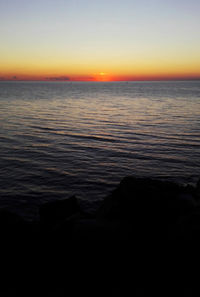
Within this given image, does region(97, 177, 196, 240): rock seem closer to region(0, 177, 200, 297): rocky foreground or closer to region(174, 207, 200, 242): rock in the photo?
region(0, 177, 200, 297): rocky foreground

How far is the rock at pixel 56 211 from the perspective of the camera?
9.11 m

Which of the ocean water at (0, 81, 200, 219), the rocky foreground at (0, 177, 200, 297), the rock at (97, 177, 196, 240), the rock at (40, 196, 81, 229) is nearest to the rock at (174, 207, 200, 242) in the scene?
the rocky foreground at (0, 177, 200, 297)

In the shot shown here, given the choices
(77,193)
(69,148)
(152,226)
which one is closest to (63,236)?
(152,226)

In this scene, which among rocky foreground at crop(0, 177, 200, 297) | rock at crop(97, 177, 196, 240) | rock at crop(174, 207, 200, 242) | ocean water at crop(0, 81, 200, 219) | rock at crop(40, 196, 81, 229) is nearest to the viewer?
rocky foreground at crop(0, 177, 200, 297)

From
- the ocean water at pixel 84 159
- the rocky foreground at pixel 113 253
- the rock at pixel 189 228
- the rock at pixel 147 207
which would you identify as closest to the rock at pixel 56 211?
the rocky foreground at pixel 113 253

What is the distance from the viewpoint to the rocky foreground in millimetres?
6098

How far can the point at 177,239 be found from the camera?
6527mm

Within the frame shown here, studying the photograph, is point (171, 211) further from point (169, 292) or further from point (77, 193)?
point (77, 193)

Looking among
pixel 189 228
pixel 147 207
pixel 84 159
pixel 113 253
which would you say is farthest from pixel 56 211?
pixel 84 159

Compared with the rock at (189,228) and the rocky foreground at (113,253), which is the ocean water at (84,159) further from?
the rock at (189,228)

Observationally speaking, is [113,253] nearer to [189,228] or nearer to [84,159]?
[189,228]

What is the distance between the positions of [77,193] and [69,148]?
30.3 ft

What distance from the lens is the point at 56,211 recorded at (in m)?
9.27

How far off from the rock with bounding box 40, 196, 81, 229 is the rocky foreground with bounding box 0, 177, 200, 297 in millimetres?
778
